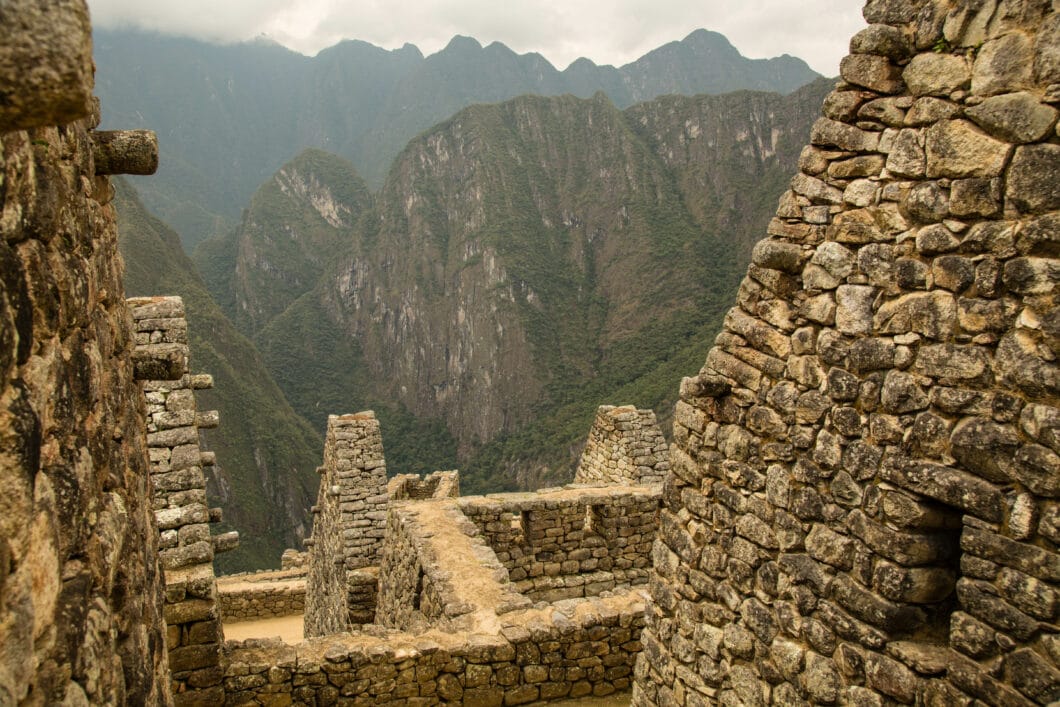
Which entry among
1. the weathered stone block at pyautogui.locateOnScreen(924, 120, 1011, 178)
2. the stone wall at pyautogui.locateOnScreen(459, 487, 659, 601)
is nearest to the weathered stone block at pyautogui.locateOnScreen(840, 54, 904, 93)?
the weathered stone block at pyautogui.locateOnScreen(924, 120, 1011, 178)

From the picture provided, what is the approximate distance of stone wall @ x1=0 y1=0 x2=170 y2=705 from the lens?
111cm

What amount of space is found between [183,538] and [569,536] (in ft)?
15.5

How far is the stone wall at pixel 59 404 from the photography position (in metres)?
1.11

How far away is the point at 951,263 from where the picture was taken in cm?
243

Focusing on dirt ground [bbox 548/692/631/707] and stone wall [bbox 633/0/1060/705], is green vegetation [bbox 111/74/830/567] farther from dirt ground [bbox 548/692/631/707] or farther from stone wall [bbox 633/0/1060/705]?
stone wall [bbox 633/0/1060/705]

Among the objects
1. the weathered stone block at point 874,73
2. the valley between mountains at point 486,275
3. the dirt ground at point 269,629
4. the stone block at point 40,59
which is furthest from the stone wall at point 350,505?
the valley between mountains at point 486,275

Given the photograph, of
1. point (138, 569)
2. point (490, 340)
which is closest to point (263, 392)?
point (490, 340)

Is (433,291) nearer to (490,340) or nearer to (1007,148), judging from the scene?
(490,340)

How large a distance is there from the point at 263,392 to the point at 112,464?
95220mm

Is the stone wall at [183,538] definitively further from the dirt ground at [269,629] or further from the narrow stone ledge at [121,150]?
the dirt ground at [269,629]

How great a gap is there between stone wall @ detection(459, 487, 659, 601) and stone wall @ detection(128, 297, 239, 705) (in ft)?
11.7

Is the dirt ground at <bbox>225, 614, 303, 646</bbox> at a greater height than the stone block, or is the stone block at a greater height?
the stone block

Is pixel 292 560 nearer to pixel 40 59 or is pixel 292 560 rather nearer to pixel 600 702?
pixel 600 702

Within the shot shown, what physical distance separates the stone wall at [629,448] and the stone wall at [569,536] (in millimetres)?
1478
